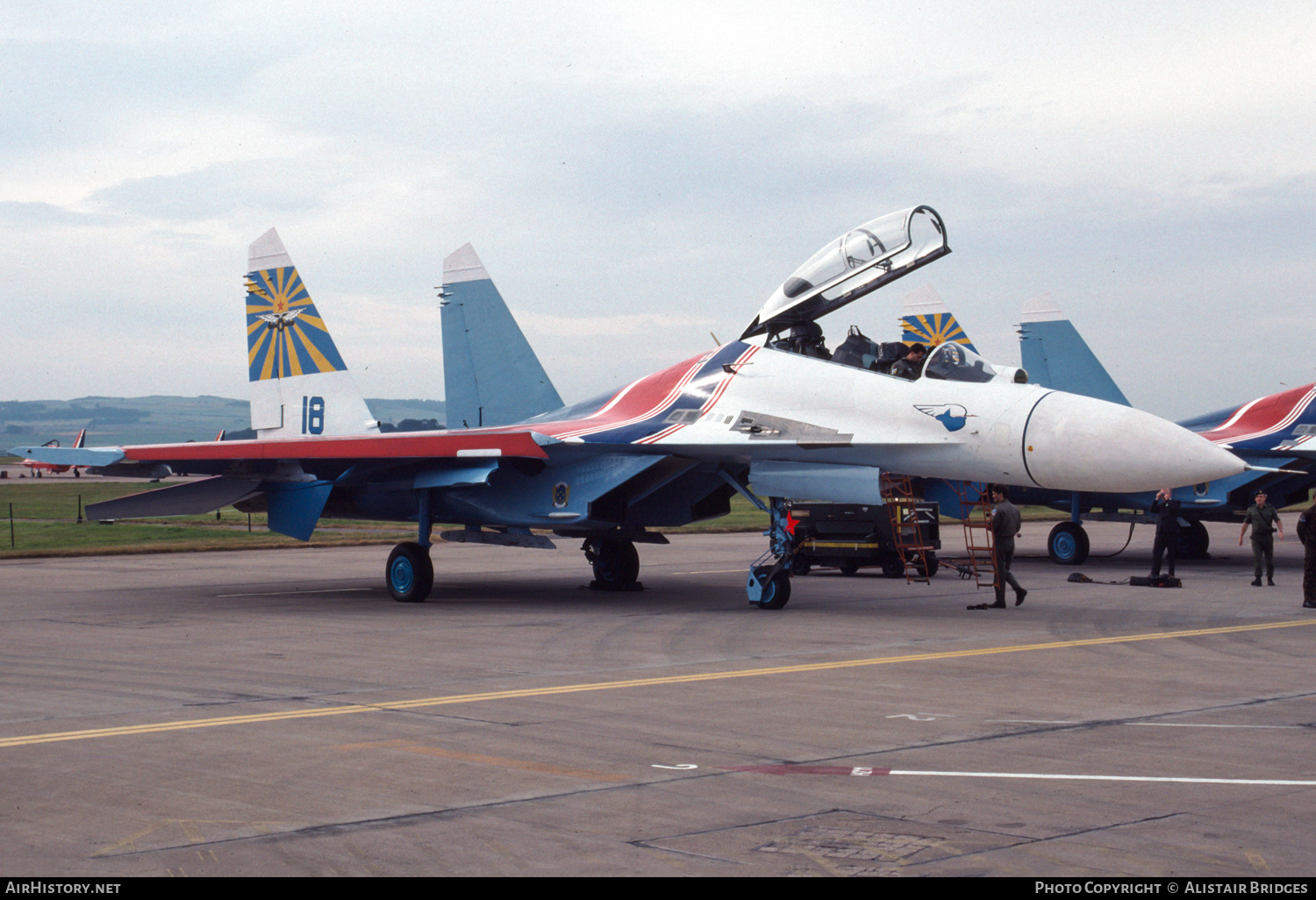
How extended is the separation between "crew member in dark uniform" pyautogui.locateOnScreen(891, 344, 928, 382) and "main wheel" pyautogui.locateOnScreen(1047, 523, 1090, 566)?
423 inches

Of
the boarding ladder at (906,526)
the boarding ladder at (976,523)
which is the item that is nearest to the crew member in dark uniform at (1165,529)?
the boarding ladder at (976,523)

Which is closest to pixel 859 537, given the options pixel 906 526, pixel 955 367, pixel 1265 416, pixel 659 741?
pixel 906 526

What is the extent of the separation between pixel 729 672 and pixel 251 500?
967 cm

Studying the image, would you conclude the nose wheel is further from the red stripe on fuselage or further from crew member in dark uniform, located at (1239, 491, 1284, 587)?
the red stripe on fuselage

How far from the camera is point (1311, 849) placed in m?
4.69

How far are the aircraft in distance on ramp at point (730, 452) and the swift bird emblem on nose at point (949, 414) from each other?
0.02 metres

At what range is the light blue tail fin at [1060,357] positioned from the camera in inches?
1011

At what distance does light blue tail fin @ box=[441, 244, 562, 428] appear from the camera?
1922cm

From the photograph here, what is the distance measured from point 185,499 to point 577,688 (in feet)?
31.6

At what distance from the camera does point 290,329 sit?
19.0 metres

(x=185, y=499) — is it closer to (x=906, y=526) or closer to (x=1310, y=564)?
(x=906, y=526)

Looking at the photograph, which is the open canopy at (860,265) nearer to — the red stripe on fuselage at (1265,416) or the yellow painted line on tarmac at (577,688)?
the yellow painted line on tarmac at (577,688)
